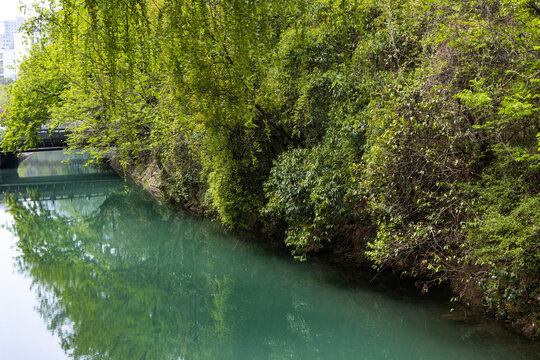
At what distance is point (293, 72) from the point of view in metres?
9.18

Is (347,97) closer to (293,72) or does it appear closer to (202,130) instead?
(293,72)

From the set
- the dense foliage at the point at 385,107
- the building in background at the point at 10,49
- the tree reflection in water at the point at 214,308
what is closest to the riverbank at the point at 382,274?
the dense foliage at the point at 385,107

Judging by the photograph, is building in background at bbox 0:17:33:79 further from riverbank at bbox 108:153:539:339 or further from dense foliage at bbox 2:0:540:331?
dense foliage at bbox 2:0:540:331

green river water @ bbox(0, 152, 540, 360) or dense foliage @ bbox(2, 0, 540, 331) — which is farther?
green river water @ bbox(0, 152, 540, 360)

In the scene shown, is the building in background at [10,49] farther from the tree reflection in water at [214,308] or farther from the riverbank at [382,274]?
the riverbank at [382,274]

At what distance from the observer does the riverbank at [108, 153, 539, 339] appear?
6.22m

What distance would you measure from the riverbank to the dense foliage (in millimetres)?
91

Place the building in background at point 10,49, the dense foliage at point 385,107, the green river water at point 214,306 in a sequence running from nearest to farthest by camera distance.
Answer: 1. the dense foliage at point 385,107
2. the green river water at point 214,306
3. the building in background at point 10,49

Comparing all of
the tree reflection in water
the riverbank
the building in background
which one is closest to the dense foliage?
the riverbank

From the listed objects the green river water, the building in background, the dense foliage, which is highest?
the building in background

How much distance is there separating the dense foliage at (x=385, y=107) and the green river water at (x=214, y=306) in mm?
583

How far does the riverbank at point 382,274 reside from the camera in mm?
6223

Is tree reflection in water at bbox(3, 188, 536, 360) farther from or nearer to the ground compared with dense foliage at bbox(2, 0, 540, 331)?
nearer to the ground

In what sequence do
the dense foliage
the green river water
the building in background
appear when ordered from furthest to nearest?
the building in background, the green river water, the dense foliage
